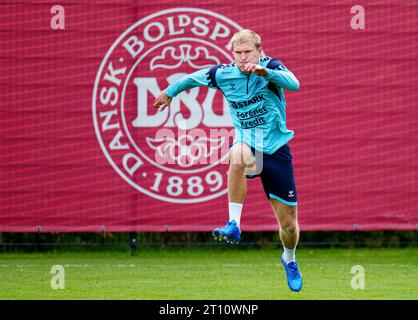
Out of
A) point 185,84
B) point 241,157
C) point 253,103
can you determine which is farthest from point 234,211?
point 185,84

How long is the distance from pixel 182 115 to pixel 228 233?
428 cm

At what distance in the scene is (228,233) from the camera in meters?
6.91

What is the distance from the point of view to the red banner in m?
11.0

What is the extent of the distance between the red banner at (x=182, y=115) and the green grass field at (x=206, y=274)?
1.43ft

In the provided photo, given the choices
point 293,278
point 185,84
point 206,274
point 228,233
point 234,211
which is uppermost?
point 185,84

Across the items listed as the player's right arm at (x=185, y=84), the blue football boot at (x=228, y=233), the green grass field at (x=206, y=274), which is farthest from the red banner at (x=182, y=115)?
the blue football boot at (x=228, y=233)

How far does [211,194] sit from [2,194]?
7.71ft

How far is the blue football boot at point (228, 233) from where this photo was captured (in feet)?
22.5

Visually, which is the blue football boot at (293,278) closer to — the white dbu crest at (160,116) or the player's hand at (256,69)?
the player's hand at (256,69)

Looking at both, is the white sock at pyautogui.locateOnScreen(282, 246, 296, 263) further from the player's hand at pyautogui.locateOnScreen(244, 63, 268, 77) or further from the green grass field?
the player's hand at pyautogui.locateOnScreen(244, 63, 268, 77)

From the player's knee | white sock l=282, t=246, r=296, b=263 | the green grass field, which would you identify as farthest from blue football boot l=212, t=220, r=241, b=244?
the green grass field

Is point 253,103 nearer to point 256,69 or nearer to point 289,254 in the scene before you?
point 256,69

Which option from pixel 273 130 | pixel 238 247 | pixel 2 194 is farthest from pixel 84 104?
pixel 273 130

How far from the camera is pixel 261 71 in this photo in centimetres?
678
